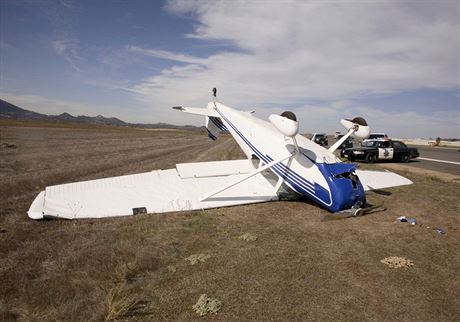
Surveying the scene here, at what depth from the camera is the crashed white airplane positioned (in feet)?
30.7

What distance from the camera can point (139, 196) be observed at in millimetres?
10227

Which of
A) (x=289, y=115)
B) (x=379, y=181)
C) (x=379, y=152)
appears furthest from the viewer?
(x=379, y=152)

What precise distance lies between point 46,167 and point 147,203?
11.4 m

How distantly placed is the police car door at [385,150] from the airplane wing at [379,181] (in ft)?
36.6

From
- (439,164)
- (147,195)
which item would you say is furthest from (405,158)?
(147,195)

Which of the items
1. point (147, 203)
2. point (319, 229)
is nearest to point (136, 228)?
point (147, 203)

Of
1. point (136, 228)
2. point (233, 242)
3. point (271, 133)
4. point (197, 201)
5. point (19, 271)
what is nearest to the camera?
point (19, 271)

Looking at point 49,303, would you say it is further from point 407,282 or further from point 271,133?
point 271,133

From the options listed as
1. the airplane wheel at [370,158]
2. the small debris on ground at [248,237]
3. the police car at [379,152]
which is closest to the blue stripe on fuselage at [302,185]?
the small debris on ground at [248,237]

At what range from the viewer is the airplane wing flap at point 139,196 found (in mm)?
8906

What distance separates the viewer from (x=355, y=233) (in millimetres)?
8250

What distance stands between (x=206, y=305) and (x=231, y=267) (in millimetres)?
1461

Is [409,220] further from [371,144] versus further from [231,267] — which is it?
[371,144]

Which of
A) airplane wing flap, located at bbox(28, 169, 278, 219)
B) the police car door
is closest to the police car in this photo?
the police car door
